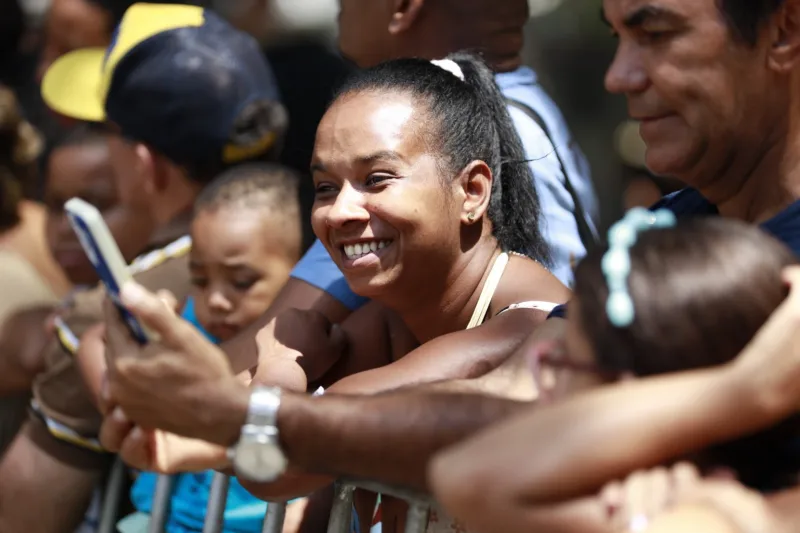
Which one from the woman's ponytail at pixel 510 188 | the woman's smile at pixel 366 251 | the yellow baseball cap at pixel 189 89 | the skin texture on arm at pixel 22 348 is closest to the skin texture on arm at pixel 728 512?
the woman's smile at pixel 366 251

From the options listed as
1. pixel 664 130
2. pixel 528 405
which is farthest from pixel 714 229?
pixel 664 130

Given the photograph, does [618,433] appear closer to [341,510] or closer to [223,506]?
[341,510]

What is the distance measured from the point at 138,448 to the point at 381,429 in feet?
1.84

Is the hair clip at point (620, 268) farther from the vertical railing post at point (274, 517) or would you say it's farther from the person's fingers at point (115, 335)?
the vertical railing post at point (274, 517)

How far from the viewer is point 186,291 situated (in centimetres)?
389

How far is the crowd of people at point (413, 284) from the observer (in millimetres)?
1720

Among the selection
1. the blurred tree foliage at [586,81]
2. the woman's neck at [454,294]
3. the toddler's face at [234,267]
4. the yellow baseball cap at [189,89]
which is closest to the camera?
the woman's neck at [454,294]

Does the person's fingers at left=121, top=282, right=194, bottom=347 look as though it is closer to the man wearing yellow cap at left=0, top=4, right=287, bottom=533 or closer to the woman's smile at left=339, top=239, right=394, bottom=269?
the woman's smile at left=339, top=239, right=394, bottom=269

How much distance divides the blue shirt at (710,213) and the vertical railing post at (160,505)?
1.38m

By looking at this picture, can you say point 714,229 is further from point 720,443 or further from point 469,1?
point 469,1

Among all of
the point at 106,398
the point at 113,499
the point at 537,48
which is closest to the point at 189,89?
the point at 113,499

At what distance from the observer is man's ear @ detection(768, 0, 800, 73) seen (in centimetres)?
236

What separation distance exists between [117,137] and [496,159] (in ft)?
5.73

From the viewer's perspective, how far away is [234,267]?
144 inches
